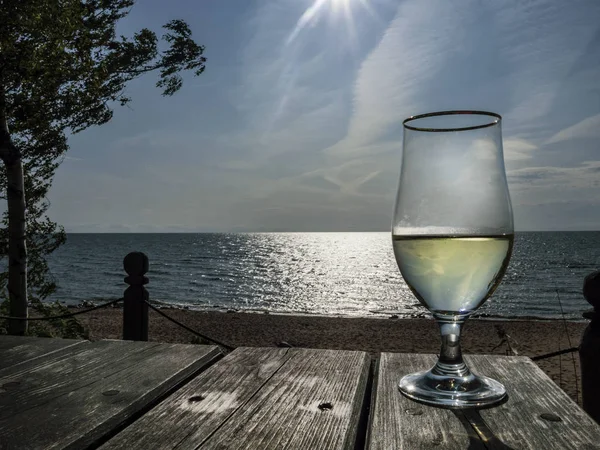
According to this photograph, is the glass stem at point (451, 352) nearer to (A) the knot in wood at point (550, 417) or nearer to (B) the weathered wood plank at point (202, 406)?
(A) the knot in wood at point (550, 417)

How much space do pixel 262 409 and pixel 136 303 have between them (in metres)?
3.73

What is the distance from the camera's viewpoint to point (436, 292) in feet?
3.27

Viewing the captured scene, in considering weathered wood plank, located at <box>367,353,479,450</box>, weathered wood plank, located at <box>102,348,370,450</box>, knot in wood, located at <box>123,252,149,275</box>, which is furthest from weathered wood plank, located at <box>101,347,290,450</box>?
knot in wood, located at <box>123,252,149,275</box>

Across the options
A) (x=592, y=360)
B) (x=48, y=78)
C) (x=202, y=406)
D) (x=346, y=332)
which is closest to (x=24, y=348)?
(x=202, y=406)

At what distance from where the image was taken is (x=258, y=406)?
0.93 m

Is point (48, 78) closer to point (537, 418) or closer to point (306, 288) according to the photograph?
point (537, 418)

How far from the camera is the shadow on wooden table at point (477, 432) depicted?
0.76 metres

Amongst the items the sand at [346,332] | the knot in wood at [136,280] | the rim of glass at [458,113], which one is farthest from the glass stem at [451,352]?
the sand at [346,332]

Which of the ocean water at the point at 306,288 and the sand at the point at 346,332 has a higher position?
the sand at the point at 346,332

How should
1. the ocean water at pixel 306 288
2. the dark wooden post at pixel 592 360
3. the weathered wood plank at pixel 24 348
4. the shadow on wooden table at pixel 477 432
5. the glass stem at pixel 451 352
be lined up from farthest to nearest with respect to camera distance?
1. the ocean water at pixel 306 288
2. the dark wooden post at pixel 592 360
3. the weathered wood plank at pixel 24 348
4. the glass stem at pixel 451 352
5. the shadow on wooden table at pixel 477 432

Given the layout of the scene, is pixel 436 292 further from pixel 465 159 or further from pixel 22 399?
pixel 22 399

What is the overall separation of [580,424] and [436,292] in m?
0.32

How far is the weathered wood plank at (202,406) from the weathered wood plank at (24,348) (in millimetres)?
550

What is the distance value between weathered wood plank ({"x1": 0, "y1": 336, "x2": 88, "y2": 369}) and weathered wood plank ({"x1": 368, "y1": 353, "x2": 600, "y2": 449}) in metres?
0.95
